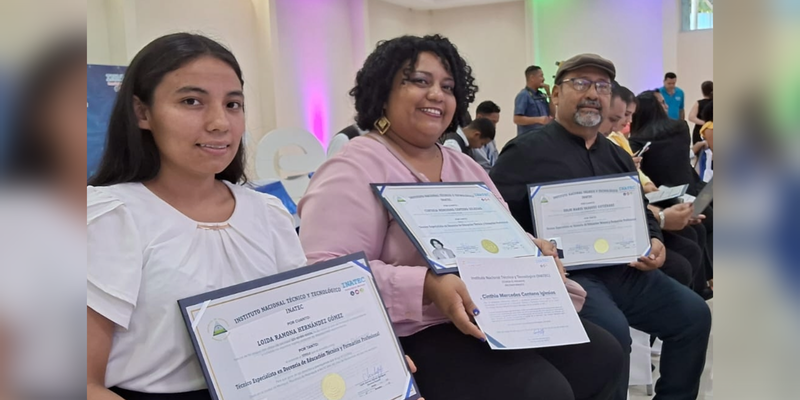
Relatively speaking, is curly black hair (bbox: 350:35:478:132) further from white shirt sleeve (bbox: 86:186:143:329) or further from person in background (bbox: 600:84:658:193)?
person in background (bbox: 600:84:658:193)

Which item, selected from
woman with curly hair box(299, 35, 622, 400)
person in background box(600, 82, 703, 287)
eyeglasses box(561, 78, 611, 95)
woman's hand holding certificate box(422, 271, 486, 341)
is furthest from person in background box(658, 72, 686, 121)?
woman's hand holding certificate box(422, 271, 486, 341)

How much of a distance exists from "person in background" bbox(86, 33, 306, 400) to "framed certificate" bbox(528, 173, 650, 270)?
3.27ft

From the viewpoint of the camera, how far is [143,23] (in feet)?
19.0

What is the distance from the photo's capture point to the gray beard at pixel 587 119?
2.21 meters

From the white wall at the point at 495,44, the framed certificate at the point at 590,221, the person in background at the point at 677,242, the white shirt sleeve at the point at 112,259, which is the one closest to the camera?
the white shirt sleeve at the point at 112,259

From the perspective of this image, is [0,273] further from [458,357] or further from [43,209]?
[458,357]

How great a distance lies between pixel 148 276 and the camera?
101 cm

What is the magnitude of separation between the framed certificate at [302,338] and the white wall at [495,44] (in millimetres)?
9484

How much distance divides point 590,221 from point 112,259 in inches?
58.8

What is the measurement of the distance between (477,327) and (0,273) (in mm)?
1149

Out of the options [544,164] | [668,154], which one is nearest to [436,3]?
[668,154]

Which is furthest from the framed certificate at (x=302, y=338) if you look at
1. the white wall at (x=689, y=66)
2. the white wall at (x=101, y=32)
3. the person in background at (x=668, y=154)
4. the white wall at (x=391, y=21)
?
the white wall at (x=689, y=66)

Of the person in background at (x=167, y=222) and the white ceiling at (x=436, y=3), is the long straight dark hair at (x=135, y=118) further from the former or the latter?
the white ceiling at (x=436, y=3)

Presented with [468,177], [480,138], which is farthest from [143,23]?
[468,177]
